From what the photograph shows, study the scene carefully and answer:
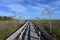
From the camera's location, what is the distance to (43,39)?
13.7 m

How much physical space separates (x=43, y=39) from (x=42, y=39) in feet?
0.37

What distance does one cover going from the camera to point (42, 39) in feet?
44.9
